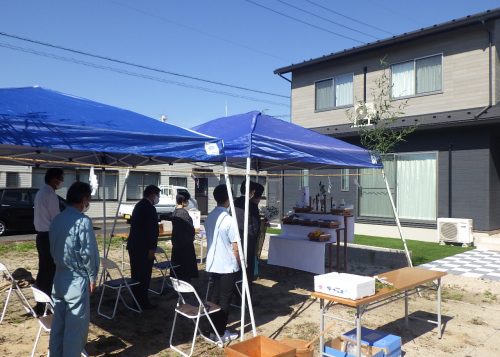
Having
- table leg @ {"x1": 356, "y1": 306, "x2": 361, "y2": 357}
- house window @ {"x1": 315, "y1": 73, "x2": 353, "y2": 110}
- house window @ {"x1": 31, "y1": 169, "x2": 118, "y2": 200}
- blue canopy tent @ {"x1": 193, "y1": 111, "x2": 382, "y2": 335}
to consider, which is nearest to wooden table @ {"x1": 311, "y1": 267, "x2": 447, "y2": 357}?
table leg @ {"x1": 356, "y1": 306, "x2": 361, "y2": 357}

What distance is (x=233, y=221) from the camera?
14.5 feet

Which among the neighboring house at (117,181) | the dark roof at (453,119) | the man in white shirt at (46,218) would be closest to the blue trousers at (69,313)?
the man in white shirt at (46,218)

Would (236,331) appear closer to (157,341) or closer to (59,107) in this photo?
(157,341)

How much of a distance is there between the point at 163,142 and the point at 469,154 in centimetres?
987

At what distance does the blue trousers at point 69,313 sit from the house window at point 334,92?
1294 centimetres

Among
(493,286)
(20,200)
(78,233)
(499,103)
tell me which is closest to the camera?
(78,233)

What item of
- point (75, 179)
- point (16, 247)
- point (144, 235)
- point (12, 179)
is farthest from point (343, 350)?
point (75, 179)

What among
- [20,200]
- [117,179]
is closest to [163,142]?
[20,200]

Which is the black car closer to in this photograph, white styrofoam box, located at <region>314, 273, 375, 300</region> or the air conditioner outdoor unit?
the air conditioner outdoor unit

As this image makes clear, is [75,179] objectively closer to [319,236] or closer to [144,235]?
[319,236]

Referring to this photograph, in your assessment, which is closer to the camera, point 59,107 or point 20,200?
point 59,107

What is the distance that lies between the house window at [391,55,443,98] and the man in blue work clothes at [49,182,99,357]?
1147 centimetres

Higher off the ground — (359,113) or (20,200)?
(359,113)

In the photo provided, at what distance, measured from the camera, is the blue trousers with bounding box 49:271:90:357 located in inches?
129
